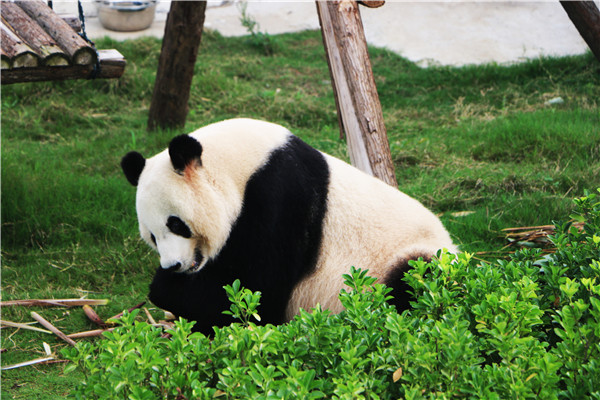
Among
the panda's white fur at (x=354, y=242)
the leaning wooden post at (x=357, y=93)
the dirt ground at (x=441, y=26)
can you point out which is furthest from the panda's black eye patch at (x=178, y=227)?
the dirt ground at (x=441, y=26)

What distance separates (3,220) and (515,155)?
4.11m

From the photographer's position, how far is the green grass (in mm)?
4457

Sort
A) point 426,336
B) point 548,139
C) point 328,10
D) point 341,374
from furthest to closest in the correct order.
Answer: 1. point 548,139
2. point 328,10
3. point 426,336
4. point 341,374

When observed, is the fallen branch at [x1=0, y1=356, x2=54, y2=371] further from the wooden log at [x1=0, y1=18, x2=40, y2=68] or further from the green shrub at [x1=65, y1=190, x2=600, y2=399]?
the wooden log at [x1=0, y1=18, x2=40, y2=68]

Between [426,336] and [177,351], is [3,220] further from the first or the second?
[426,336]

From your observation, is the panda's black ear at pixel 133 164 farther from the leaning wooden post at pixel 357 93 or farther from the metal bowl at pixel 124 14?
the metal bowl at pixel 124 14

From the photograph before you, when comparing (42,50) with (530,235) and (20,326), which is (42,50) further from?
(530,235)

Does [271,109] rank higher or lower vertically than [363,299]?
lower

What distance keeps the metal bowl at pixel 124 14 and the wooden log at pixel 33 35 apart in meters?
5.26

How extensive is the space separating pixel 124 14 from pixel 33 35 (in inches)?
226

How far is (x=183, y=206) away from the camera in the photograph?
104 inches

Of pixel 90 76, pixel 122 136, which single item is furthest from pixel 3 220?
pixel 122 136

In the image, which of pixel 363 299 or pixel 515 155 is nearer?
pixel 363 299

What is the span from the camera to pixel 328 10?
13.5 ft
